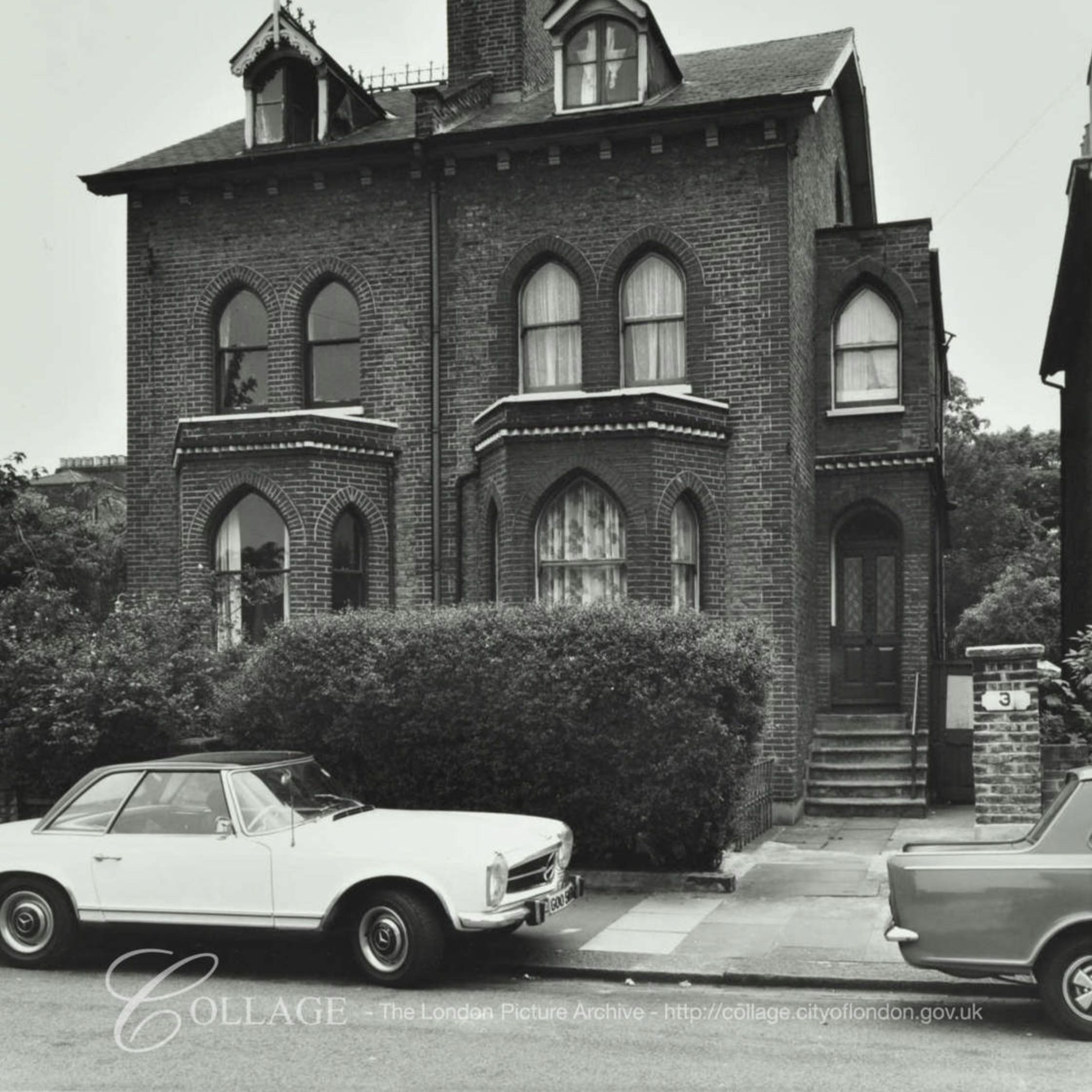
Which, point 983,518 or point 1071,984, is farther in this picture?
point 983,518

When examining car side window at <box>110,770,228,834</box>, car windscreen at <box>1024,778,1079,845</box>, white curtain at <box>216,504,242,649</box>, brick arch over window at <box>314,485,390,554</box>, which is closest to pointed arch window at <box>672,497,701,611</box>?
brick arch over window at <box>314,485,390,554</box>

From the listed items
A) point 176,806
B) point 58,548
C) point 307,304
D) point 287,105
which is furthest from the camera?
point 58,548

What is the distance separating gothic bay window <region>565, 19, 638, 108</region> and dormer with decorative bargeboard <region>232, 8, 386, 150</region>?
350 cm

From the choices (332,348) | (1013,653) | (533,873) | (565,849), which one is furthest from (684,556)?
(533,873)

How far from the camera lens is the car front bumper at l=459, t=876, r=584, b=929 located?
9.02m

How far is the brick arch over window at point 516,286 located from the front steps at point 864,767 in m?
6.34

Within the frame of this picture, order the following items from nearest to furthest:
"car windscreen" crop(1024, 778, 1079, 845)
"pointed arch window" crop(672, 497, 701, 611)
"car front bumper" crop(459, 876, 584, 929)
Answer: "car windscreen" crop(1024, 778, 1079, 845)
"car front bumper" crop(459, 876, 584, 929)
"pointed arch window" crop(672, 497, 701, 611)

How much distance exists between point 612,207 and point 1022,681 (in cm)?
932

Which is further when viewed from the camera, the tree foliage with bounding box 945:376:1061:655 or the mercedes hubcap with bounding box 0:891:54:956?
the tree foliage with bounding box 945:376:1061:655

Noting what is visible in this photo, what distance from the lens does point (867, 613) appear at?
2039cm

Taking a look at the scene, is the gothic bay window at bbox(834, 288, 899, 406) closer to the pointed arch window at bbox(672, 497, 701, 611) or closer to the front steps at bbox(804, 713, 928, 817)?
the pointed arch window at bbox(672, 497, 701, 611)

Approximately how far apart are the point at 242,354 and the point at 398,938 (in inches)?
512

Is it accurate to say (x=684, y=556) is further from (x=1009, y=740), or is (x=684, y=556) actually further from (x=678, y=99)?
(x=1009, y=740)

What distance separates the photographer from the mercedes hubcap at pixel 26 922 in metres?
9.90
